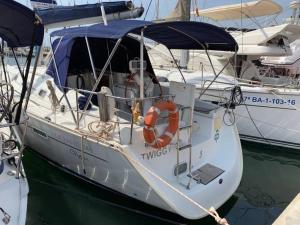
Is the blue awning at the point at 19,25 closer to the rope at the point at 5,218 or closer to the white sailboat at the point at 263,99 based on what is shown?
the rope at the point at 5,218

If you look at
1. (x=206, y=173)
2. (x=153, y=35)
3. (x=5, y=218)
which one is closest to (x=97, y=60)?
(x=153, y=35)

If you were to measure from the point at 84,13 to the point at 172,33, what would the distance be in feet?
6.38

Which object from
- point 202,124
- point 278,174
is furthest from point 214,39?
point 278,174

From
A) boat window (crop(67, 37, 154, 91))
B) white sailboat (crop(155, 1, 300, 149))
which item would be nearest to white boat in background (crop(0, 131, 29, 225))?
boat window (crop(67, 37, 154, 91))

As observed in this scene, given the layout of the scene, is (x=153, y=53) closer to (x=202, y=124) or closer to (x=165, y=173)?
(x=202, y=124)

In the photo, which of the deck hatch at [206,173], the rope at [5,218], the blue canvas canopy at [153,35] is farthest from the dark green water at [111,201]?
the blue canvas canopy at [153,35]

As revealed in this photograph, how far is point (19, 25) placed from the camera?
3844 millimetres

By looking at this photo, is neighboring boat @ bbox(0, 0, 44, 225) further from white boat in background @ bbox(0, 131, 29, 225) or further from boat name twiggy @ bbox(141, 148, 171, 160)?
boat name twiggy @ bbox(141, 148, 171, 160)

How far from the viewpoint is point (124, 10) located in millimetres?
6516

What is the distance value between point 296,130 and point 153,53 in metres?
5.40

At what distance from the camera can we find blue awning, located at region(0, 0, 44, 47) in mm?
3533

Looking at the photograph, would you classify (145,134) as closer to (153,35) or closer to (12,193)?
(153,35)

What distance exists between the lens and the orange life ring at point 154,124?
14.1ft

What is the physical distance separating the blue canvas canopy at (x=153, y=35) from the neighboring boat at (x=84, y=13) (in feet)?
0.80
